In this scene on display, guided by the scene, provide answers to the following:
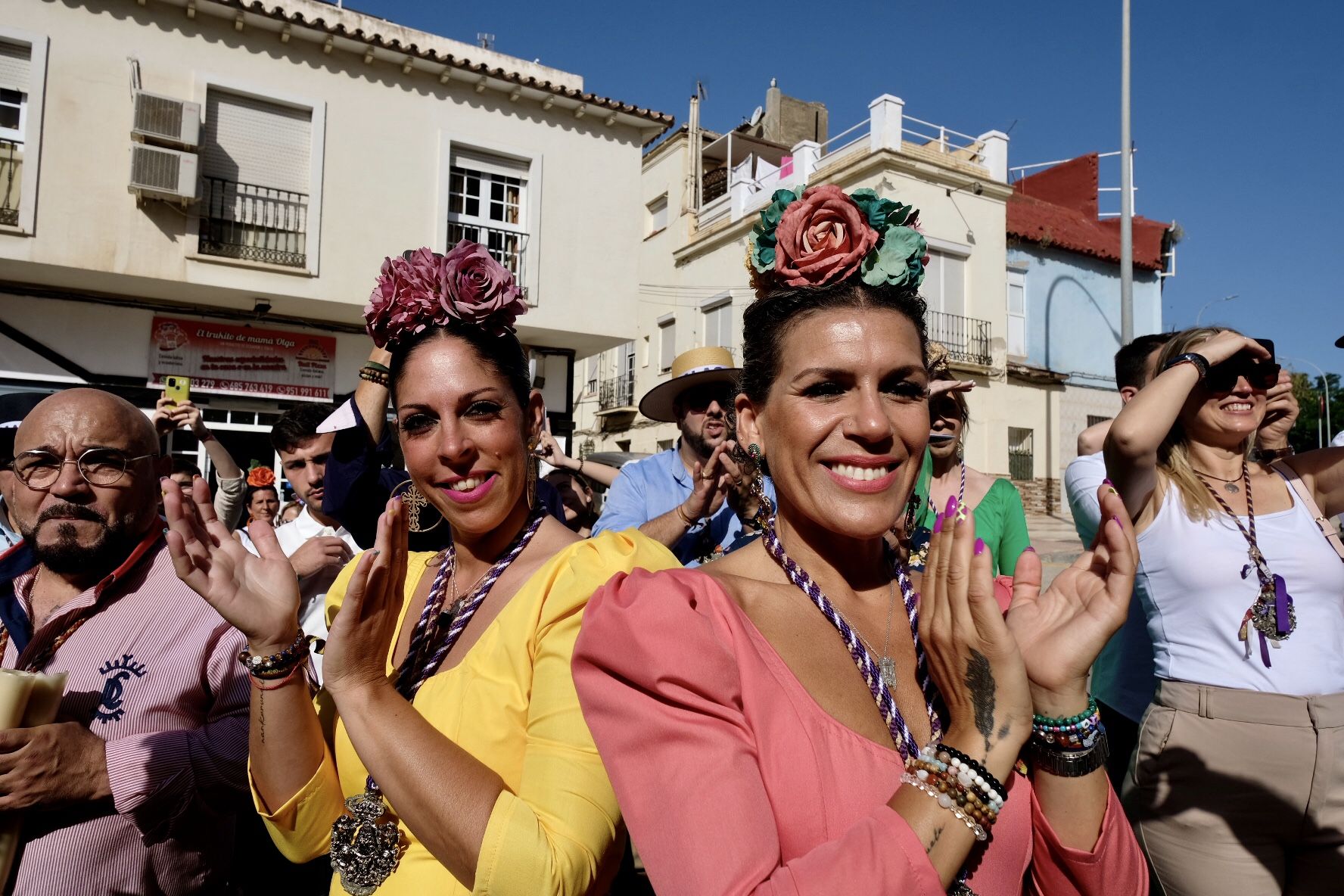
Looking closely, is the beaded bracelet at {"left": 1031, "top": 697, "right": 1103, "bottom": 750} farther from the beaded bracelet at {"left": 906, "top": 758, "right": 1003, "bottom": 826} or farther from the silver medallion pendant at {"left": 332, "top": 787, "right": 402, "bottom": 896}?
the silver medallion pendant at {"left": 332, "top": 787, "right": 402, "bottom": 896}

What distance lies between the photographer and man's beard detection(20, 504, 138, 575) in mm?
2426

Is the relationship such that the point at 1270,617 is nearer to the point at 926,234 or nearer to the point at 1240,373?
the point at 1240,373

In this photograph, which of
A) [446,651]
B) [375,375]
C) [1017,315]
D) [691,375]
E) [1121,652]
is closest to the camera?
[446,651]

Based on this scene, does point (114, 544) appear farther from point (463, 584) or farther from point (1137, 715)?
point (1137, 715)

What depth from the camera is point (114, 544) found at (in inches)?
98.0

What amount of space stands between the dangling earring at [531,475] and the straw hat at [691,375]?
6.26 ft

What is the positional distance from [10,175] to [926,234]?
13.0 m

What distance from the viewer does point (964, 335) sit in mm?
17828

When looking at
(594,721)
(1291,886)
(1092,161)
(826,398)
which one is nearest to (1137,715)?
(1291,886)

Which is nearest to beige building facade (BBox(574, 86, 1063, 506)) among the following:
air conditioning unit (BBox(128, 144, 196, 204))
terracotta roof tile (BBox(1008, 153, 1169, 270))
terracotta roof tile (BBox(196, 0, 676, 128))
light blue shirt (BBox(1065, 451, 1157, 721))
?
terracotta roof tile (BBox(1008, 153, 1169, 270))

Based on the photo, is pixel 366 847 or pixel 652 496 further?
pixel 652 496

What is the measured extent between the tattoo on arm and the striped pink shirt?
1.99 m

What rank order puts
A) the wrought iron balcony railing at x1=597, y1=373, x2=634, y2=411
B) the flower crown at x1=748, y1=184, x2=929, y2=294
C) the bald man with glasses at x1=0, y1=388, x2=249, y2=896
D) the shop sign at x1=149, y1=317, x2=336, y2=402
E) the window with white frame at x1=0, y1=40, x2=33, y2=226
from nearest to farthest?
the flower crown at x1=748, y1=184, x2=929, y2=294
the bald man with glasses at x1=0, y1=388, x2=249, y2=896
the window with white frame at x1=0, y1=40, x2=33, y2=226
the shop sign at x1=149, y1=317, x2=336, y2=402
the wrought iron balcony railing at x1=597, y1=373, x2=634, y2=411

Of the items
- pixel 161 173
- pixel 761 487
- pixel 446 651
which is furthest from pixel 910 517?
pixel 161 173
